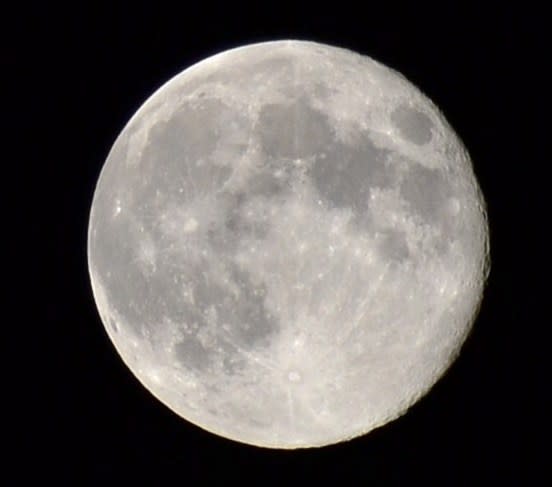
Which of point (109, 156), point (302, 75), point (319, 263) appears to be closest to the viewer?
point (319, 263)

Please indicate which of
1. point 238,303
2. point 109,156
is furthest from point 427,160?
point 109,156

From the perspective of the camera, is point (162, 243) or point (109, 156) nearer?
point (162, 243)

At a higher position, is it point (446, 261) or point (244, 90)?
point (244, 90)

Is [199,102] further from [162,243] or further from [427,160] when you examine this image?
[427,160]

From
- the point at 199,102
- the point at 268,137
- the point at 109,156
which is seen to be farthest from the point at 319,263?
the point at 109,156

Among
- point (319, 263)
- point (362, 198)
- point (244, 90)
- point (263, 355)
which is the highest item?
point (244, 90)

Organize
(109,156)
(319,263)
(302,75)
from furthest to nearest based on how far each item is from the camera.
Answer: (109,156) < (302,75) < (319,263)
